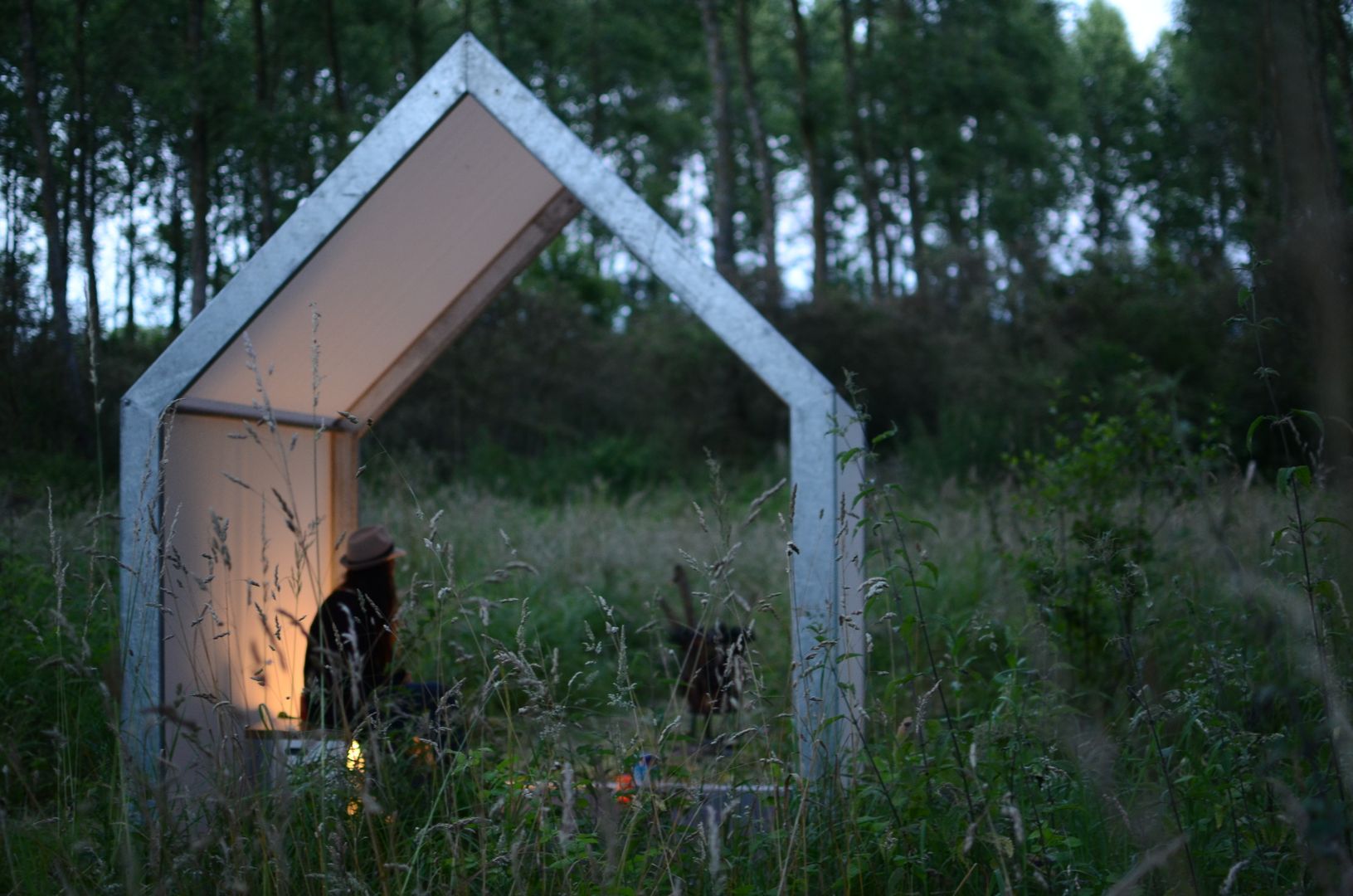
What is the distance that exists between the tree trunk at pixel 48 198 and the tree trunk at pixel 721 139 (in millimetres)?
11646

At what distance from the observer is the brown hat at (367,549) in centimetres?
495

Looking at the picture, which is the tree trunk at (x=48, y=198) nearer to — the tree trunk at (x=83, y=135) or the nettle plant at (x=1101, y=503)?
the tree trunk at (x=83, y=135)

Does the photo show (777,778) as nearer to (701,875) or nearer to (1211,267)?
(701,875)

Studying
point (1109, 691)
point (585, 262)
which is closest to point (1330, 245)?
point (1109, 691)

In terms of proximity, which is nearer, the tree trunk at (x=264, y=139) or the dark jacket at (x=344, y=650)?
the dark jacket at (x=344, y=650)

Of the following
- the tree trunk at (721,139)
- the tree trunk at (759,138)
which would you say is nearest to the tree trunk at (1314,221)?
the tree trunk at (721,139)

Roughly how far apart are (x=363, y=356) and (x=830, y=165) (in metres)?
34.9

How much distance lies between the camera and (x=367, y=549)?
16.3 ft

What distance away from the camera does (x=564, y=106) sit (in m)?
28.8

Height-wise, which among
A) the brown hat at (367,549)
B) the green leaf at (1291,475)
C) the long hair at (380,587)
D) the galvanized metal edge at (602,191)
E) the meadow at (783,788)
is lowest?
the meadow at (783,788)

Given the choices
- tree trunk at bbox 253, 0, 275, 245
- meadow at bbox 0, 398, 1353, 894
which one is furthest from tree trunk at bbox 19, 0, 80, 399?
meadow at bbox 0, 398, 1353, 894

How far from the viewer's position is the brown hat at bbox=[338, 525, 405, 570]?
4.95 m

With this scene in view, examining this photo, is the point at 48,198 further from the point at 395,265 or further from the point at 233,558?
the point at 233,558

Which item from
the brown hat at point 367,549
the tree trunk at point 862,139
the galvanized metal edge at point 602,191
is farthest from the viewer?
the tree trunk at point 862,139
